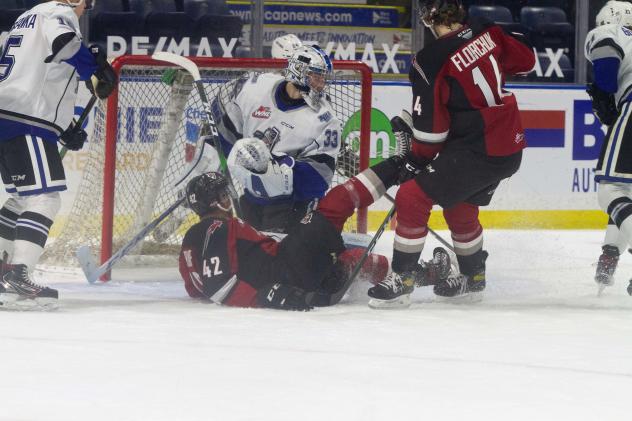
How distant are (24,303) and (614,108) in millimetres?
2059

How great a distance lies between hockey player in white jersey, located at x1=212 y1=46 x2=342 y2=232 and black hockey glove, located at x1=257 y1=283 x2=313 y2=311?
0.46 m

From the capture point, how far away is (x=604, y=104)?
157 inches

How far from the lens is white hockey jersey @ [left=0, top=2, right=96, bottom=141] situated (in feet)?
11.4

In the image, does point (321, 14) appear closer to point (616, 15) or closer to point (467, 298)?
point (616, 15)

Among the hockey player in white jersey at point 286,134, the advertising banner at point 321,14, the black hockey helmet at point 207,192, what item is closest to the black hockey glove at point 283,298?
the black hockey helmet at point 207,192

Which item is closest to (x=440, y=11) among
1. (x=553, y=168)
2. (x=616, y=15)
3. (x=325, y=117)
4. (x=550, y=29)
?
(x=325, y=117)

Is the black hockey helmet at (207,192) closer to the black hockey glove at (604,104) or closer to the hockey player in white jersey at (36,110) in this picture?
the hockey player in white jersey at (36,110)

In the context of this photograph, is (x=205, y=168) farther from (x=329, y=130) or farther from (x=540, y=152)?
(x=540, y=152)

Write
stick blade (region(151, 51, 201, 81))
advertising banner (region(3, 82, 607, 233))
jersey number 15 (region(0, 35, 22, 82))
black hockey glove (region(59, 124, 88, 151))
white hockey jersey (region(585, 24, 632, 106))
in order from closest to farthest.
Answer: jersey number 15 (region(0, 35, 22, 82))
black hockey glove (region(59, 124, 88, 151))
white hockey jersey (region(585, 24, 632, 106))
stick blade (region(151, 51, 201, 81))
advertising banner (region(3, 82, 607, 233))

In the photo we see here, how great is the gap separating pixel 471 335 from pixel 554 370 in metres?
0.51

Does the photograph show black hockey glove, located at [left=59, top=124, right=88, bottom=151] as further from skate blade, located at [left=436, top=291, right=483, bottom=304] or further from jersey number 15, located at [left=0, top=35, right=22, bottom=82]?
skate blade, located at [left=436, top=291, right=483, bottom=304]

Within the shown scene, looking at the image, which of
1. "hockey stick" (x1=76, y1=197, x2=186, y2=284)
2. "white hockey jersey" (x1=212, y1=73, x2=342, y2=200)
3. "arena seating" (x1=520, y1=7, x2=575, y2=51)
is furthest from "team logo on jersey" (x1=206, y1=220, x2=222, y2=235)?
"arena seating" (x1=520, y1=7, x2=575, y2=51)

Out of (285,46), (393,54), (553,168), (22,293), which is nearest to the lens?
(22,293)

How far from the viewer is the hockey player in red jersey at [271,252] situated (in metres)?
3.50
